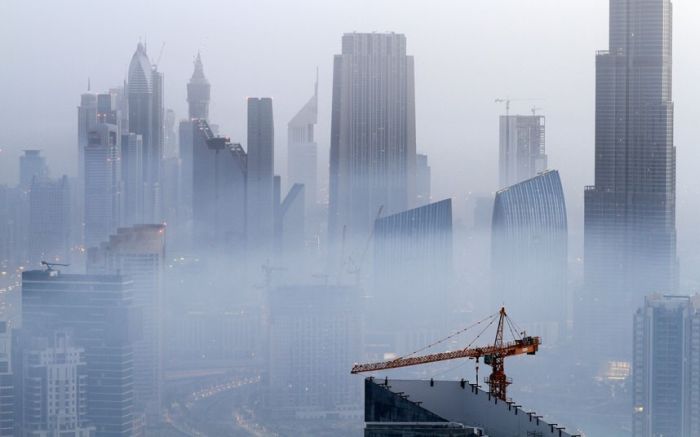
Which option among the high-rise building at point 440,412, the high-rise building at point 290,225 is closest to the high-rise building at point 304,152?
the high-rise building at point 290,225

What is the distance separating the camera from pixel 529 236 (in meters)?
28.1

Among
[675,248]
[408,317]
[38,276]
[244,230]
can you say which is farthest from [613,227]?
[38,276]

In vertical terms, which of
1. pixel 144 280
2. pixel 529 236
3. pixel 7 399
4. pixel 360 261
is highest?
pixel 529 236

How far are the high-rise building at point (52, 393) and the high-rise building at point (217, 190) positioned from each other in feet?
27.4

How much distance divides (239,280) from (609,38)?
25.5 ft

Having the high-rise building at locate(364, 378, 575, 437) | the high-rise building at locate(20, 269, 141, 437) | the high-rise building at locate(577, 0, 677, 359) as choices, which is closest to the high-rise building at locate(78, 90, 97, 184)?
the high-rise building at locate(20, 269, 141, 437)

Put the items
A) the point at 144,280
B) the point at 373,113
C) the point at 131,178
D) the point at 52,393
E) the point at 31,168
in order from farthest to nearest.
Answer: the point at 373,113 < the point at 131,178 < the point at 144,280 < the point at 31,168 < the point at 52,393

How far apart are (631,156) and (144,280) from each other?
9.28 metres

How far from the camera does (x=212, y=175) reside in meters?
27.4

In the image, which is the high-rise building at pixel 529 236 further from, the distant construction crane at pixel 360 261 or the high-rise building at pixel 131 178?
the high-rise building at pixel 131 178

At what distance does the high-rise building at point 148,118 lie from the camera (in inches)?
972

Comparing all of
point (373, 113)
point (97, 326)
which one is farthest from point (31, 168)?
point (373, 113)

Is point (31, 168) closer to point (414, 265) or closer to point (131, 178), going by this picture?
point (131, 178)

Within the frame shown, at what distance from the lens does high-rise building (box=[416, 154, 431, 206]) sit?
28562 millimetres
